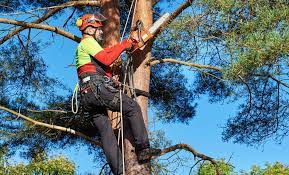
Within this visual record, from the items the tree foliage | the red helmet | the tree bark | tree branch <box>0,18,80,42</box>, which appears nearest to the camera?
the red helmet

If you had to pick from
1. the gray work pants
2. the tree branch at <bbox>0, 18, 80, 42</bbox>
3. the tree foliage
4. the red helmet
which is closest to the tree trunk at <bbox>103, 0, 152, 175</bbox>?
the gray work pants

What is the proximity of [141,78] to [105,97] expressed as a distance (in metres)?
0.78

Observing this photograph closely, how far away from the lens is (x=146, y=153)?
436 cm

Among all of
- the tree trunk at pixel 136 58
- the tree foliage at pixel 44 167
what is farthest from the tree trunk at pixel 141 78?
the tree foliage at pixel 44 167

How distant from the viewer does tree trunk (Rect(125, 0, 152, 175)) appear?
14.6 ft

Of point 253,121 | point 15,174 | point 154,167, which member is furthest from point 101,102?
point 15,174

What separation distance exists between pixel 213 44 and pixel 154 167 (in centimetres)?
144

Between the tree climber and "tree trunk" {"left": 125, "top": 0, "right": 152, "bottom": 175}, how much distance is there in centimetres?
8

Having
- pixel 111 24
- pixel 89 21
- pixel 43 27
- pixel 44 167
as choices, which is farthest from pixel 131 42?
pixel 44 167

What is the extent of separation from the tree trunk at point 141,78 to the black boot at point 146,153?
0.05 m

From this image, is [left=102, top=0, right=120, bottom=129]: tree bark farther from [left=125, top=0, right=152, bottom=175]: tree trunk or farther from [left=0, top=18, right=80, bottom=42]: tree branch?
[left=125, top=0, right=152, bottom=175]: tree trunk

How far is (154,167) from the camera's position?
19.1 ft

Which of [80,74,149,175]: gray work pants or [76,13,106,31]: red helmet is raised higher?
[76,13,106,31]: red helmet

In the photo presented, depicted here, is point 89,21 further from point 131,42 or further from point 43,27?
point 43,27
